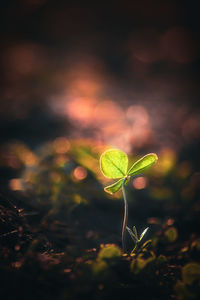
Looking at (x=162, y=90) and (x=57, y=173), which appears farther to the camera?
(x=162, y=90)

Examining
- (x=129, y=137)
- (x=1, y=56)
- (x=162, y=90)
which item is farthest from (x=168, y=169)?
(x=1, y=56)

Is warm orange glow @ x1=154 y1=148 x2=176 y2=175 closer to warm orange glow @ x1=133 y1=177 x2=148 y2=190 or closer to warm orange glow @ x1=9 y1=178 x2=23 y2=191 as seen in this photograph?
warm orange glow @ x1=133 y1=177 x2=148 y2=190

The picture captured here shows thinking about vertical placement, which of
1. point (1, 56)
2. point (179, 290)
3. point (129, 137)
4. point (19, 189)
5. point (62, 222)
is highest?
point (1, 56)

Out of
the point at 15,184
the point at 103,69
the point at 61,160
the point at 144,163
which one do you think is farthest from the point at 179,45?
the point at 15,184

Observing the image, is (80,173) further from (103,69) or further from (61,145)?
(103,69)

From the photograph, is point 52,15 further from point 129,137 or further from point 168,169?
point 168,169

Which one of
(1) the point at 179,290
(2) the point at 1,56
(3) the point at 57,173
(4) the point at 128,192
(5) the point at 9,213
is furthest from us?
(2) the point at 1,56

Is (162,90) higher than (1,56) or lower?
lower
